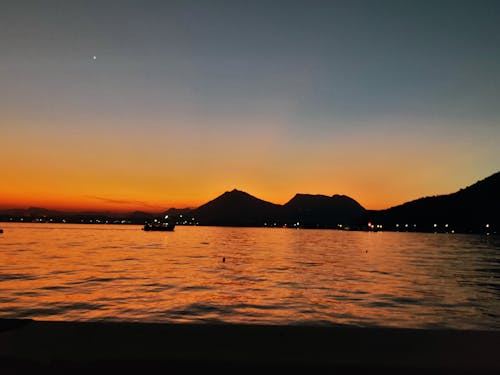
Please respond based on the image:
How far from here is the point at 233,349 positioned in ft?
21.6

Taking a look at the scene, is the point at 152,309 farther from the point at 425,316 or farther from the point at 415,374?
the point at 415,374

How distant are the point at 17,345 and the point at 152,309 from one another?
14.2m

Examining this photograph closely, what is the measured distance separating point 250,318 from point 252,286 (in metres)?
13.2

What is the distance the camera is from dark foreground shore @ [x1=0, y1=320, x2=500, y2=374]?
5.79m

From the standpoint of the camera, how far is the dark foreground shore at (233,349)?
5.79 m

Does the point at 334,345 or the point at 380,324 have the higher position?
the point at 334,345

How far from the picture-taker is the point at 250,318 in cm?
1866

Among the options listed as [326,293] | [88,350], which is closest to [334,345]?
[88,350]

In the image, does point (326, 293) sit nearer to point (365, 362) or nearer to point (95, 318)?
point (95, 318)

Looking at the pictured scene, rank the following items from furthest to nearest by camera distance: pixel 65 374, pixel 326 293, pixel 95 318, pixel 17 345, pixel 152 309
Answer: pixel 326 293 < pixel 152 309 < pixel 95 318 < pixel 17 345 < pixel 65 374

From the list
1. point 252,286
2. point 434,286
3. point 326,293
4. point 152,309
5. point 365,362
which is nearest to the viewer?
point 365,362

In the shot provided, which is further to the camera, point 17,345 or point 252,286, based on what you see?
point 252,286

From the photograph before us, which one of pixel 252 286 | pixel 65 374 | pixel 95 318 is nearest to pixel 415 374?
pixel 65 374

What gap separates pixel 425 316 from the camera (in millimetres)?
20906
